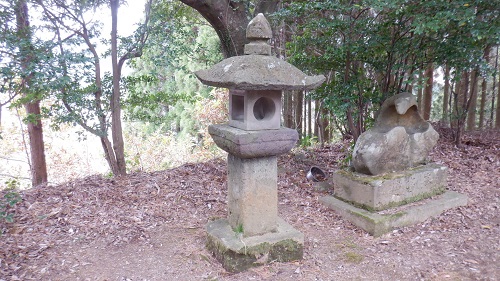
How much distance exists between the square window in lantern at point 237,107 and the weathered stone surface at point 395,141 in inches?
76.4

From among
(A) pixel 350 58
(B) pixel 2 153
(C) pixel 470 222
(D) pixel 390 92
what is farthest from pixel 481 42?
(B) pixel 2 153

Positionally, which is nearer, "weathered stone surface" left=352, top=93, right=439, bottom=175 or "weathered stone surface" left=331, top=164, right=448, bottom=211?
"weathered stone surface" left=331, top=164, right=448, bottom=211

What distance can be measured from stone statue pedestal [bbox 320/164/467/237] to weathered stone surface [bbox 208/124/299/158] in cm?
167

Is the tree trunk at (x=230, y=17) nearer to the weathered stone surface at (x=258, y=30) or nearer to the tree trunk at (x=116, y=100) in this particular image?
the tree trunk at (x=116, y=100)

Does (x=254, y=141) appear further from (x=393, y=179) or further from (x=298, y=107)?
(x=298, y=107)

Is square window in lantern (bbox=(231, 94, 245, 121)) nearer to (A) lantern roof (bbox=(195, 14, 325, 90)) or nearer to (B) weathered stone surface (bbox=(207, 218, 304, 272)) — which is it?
(A) lantern roof (bbox=(195, 14, 325, 90))

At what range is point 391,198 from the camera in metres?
4.57

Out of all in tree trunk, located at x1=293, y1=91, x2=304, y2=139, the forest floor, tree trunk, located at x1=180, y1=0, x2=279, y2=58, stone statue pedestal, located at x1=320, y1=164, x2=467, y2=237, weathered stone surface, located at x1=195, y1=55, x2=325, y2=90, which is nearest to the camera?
weathered stone surface, located at x1=195, y1=55, x2=325, y2=90

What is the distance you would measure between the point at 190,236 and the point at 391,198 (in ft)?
8.86

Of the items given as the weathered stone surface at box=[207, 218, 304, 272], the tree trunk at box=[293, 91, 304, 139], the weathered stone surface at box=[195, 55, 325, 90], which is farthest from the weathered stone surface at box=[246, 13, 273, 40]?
the tree trunk at box=[293, 91, 304, 139]

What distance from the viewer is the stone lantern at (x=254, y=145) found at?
10.6 feet

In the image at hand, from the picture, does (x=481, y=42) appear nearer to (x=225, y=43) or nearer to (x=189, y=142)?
(x=225, y=43)

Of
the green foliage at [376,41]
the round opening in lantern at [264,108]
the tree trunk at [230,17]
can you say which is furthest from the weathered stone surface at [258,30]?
the tree trunk at [230,17]

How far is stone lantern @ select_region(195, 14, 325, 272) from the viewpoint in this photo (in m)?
3.23
